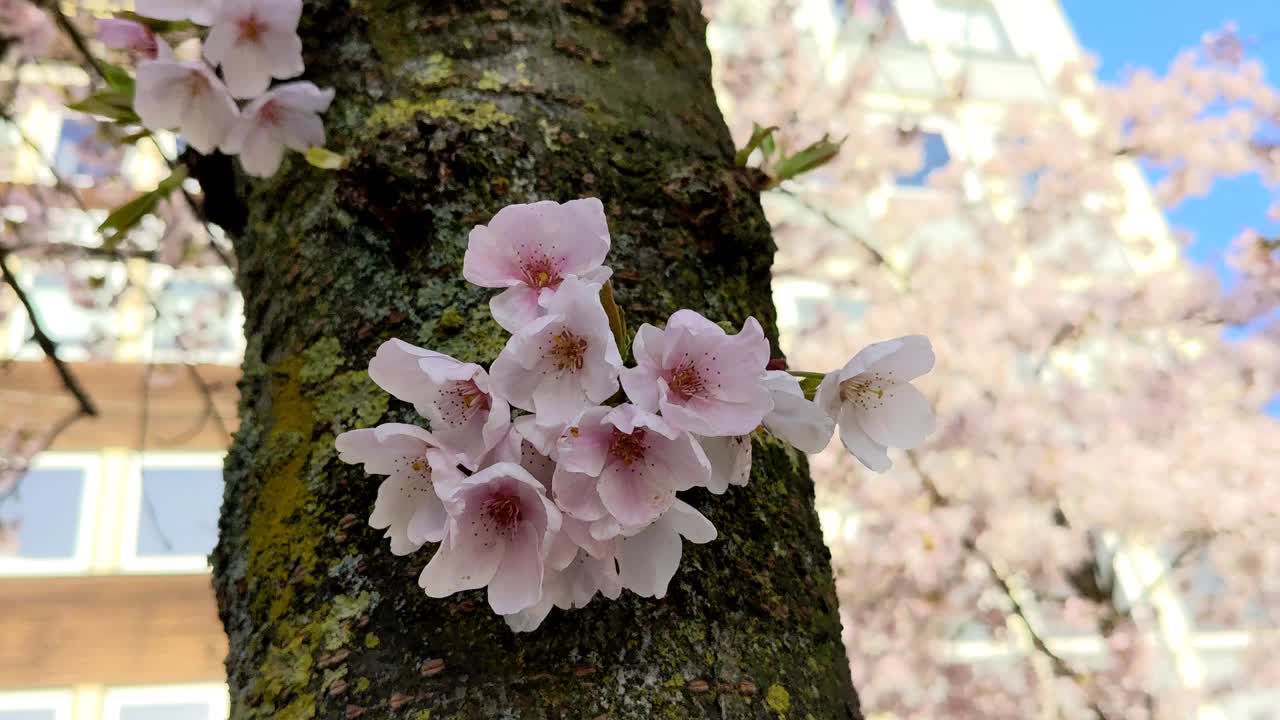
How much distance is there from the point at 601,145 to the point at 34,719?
6.84 meters

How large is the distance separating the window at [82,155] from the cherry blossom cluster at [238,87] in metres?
4.76

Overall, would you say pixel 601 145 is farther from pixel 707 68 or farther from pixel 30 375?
pixel 30 375

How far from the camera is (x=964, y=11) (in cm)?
892

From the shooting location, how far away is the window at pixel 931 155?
7811mm

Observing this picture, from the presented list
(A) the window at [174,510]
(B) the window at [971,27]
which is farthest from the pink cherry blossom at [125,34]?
(B) the window at [971,27]

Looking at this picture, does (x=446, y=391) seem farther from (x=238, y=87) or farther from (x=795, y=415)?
(x=238, y=87)

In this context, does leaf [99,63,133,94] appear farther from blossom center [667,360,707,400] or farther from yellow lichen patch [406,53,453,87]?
blossom center [667,360,707,400]

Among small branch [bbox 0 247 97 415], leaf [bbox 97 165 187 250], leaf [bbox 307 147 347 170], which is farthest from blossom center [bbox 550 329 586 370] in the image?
small branch [bbox 0 247 97 415]

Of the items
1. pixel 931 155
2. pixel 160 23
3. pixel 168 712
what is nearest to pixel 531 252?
pixel 160 23

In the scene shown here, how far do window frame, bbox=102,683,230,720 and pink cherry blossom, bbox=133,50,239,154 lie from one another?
20.2 ft

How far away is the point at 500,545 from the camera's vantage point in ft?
1.55

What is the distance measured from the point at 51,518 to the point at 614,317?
22.8 feet

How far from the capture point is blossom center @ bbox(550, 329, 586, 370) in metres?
0.46

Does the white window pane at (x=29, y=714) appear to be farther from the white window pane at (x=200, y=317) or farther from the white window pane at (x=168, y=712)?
the white window pane at (x=200, y=317)
